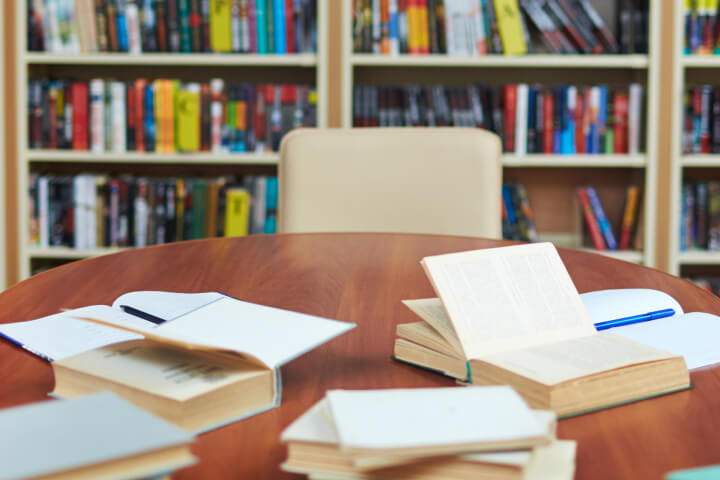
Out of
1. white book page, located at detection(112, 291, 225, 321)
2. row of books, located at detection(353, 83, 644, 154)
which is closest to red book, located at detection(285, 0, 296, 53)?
row of books, located at detection(353, 83, 644, 154)

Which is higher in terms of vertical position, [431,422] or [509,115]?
[509,115]

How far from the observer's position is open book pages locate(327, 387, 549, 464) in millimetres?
570

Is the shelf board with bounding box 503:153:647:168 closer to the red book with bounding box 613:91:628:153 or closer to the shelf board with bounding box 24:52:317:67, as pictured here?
the red book with bounding box 613:91:628:153

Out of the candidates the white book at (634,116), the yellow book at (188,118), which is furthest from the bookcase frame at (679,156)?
the yellow book at (188,118)

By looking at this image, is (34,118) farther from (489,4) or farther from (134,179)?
(489,4)

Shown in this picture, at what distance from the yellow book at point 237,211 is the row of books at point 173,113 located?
148 mm

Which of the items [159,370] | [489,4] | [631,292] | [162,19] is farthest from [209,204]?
[159,370]

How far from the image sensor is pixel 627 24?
2717 millimetres

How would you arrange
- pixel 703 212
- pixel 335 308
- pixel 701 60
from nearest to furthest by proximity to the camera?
1. pixel 335 308
2. pixel 701 60
3. pixel 703 212

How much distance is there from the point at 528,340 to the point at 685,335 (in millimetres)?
223

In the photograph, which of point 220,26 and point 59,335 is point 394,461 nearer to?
point 59,335

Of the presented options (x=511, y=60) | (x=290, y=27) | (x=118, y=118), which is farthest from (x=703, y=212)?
(x=118, y=118)

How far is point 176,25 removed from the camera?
2750 mm

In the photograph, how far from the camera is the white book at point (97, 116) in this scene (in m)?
2.76
